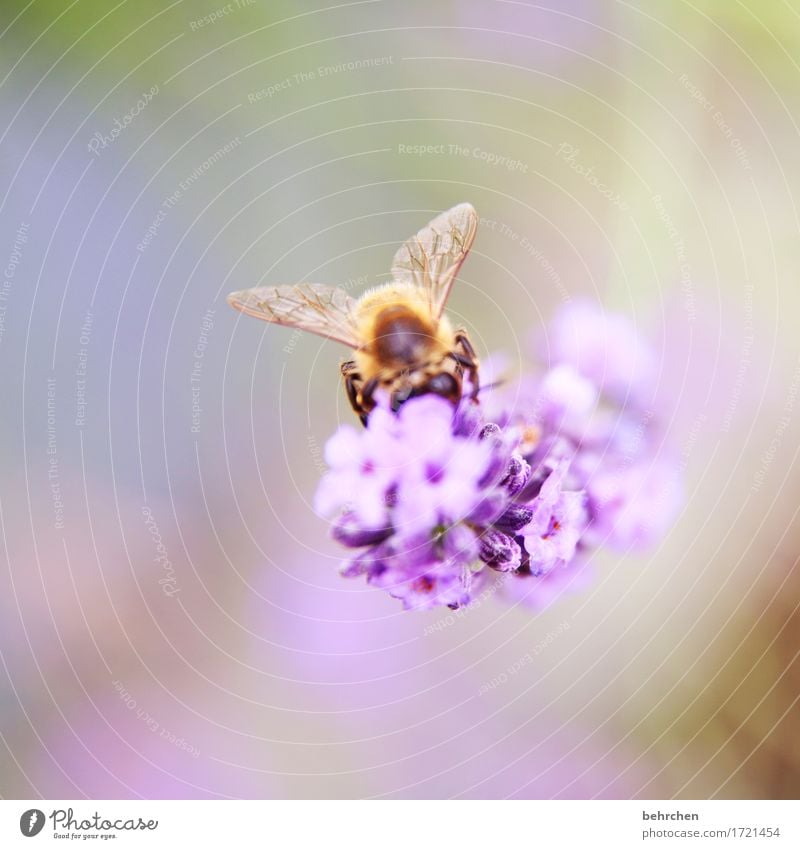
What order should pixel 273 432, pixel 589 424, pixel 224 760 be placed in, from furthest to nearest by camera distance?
1. pixel 273 432
2. pixel 224 760
3. pixel 589 424

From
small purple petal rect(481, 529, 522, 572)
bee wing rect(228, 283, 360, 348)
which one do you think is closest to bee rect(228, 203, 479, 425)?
bee wing rect(228, 283, 360, 348)

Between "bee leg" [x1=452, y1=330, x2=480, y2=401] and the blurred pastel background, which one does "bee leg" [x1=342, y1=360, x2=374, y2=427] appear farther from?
the blurred pastel background

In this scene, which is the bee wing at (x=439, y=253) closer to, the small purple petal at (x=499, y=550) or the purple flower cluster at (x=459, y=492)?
the purple flower cluster at (x=459, y=492)

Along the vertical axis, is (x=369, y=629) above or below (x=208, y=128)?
below

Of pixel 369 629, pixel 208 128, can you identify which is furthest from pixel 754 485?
pixel 208 128

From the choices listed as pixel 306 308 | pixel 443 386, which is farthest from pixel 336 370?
pixel 443 386

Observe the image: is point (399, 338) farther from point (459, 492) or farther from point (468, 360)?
point (459, 492)
